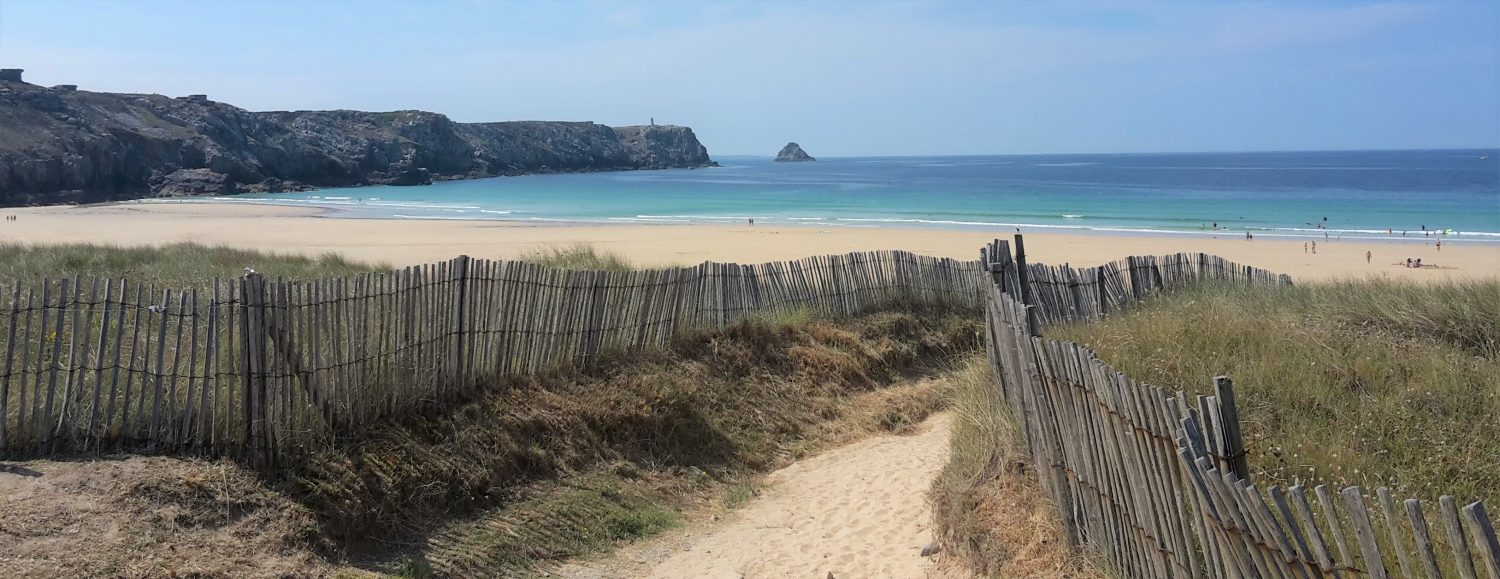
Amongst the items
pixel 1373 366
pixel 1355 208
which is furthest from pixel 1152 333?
pixel 1355 208

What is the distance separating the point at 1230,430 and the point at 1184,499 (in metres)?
0.62

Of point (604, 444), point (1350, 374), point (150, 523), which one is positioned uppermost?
point (1350, 374)

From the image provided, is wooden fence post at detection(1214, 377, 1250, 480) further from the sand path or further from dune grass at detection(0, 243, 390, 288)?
dune grass at detection(0, 243, 390, 288)

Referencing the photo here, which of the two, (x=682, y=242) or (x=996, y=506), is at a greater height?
(x=996, y=506)

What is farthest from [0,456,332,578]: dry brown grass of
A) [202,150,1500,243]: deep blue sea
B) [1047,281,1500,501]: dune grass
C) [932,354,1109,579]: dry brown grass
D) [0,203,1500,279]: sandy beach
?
[202,150,1500,243]: deep blue sea

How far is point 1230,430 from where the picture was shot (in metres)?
3.36

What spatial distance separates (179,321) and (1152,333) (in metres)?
6.22

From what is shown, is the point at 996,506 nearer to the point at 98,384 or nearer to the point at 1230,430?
the point at 1230,430

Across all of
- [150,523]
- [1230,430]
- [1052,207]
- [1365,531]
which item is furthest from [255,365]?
[1052,207]

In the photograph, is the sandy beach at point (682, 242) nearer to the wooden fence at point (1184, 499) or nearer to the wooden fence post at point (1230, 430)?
the wooden fence at point (1184, 499)

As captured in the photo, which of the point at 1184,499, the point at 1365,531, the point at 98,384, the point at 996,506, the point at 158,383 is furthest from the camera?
the point at 158,383

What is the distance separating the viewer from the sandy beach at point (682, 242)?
92.2 feet

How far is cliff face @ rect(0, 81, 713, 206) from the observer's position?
68875 millimetres

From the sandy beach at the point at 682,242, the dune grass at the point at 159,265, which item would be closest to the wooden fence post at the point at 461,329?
the dune grass at the point at 159,265
